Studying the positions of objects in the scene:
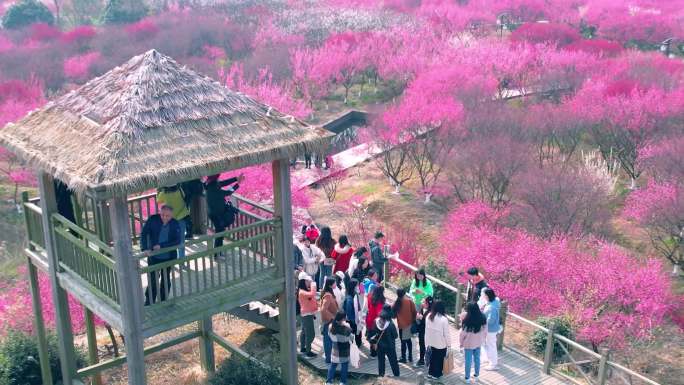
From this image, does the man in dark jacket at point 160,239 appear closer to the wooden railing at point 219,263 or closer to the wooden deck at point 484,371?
the wooden railing at point 219,263

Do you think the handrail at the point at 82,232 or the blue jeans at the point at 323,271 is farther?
the blue jeans at the point at 323,271

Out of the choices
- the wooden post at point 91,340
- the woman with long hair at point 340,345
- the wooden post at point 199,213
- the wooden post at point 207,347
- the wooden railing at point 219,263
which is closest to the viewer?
the wooden railing at point 219,263

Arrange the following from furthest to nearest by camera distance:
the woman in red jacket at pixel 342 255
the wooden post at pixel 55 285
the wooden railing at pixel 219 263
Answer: the woman in red jacket at pixel 342 255 → the wooden post at pixel 55 285 → the wooden railing at pixel 219 263

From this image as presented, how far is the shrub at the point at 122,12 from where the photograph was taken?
50562 millimetres

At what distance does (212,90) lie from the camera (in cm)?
999

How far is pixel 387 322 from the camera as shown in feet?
36.1

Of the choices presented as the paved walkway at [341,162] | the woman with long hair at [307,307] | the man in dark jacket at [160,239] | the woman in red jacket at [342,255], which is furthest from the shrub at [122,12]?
the man in dark jacket at [160,239]

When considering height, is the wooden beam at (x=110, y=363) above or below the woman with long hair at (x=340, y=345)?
below

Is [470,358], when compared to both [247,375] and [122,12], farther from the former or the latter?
[122,12]

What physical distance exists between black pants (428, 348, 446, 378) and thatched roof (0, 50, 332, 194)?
3854 mm

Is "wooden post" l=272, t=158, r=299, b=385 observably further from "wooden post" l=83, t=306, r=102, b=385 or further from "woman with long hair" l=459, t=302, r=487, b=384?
"wooden post" l=83, t=306, r=102, b=385

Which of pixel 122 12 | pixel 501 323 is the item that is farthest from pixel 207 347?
pixel 122 12

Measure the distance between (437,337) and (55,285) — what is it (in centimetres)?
575

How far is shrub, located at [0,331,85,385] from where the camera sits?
479 inches
